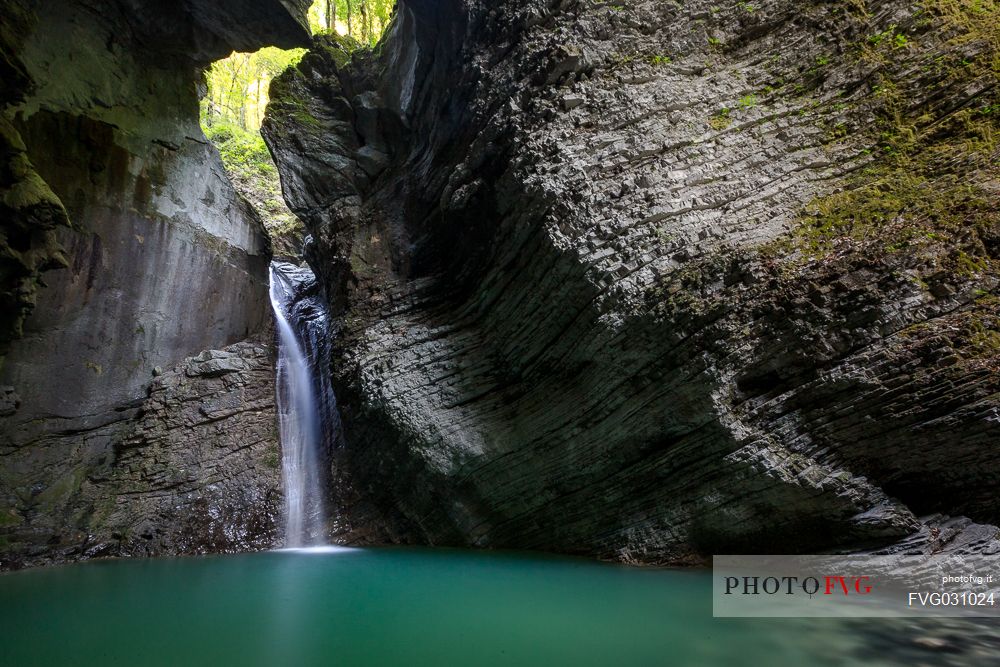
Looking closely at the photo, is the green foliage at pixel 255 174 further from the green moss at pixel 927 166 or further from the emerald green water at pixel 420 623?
the green moss at pixel 927 166

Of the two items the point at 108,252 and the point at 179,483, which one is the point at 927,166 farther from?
the point at 108,252

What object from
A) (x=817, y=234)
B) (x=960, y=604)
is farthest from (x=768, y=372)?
(x=960, y=604)

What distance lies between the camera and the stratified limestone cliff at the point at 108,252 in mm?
7395

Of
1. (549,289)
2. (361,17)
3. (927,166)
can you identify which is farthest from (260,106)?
(927,166)

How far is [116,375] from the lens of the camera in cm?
926

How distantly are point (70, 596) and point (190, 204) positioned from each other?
783 cm

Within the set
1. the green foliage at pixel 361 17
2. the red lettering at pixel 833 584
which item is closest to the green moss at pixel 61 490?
the red lettering at pixel 833 584

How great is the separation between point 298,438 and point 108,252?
4.67 meters

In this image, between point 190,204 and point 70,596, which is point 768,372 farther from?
point 190,204

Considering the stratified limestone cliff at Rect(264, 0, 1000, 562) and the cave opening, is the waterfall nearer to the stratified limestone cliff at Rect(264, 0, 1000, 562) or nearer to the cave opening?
the stratified limestone cliff at Rect(264, 0, 1000, 562)

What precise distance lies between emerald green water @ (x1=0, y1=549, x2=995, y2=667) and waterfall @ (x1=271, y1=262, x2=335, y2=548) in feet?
8.56

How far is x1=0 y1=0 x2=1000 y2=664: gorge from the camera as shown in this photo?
4977mm

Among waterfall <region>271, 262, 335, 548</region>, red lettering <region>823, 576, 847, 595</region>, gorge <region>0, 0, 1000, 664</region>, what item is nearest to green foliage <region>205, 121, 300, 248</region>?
waterfall <region>271, 262, 335, 548</region>

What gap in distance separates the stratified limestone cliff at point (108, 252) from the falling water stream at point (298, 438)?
371mm
